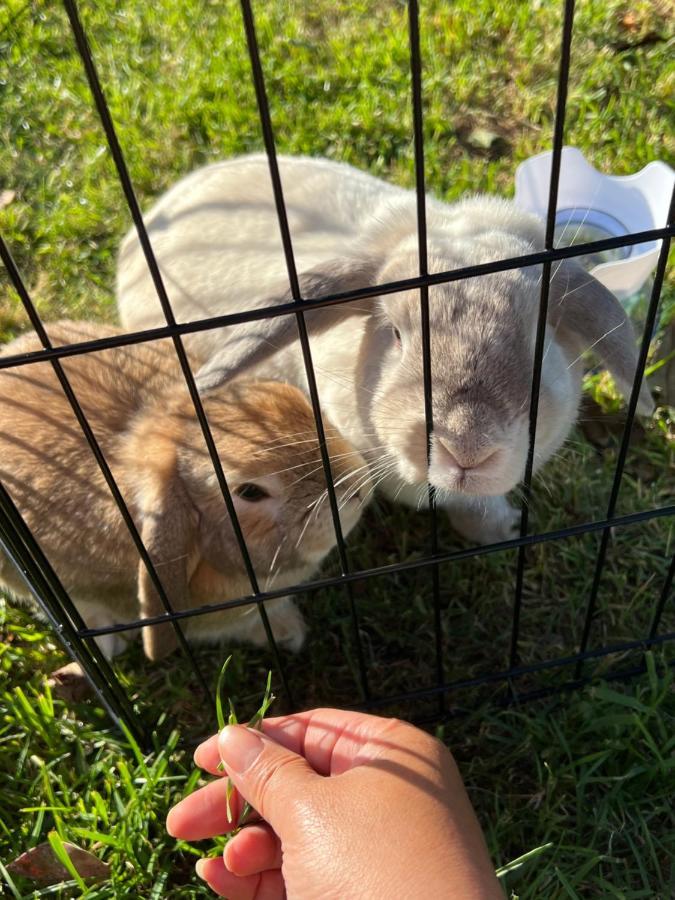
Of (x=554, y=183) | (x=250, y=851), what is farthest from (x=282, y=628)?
(x=554, y=183)

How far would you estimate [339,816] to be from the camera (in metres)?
1.68

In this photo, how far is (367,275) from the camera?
2.66 metres

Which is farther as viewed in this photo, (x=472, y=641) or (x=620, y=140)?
(x=620, y=140)

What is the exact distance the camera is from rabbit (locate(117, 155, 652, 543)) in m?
2.17

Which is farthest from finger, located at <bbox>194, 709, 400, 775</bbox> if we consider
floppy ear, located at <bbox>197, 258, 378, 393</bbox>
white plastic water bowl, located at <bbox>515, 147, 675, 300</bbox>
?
white plastic water bowl, located at <bbox>515, 147, 675, 300</bbox>

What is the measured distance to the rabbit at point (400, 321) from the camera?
7.13 feet

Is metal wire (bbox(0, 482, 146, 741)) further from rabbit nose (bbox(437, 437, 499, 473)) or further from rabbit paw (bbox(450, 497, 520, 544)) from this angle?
rabbit paw (bbox(450, 497, 520, 544))

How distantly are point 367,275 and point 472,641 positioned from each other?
1234 mm

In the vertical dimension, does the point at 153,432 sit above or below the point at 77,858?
above

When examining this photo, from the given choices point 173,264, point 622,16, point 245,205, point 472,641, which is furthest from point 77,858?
point 622,16

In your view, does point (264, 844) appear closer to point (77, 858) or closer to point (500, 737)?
point (77, 858)

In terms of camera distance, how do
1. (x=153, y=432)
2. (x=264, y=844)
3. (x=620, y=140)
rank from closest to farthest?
(x=264, y=844)
(x=153, y=432)
(x=620, y=140)

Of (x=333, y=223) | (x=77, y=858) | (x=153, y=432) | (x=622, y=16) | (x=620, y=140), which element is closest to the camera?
(x=77, y=858)

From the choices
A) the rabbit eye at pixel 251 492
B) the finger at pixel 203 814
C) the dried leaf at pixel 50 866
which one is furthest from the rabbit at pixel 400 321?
the dried leaf at pixel 50 866
